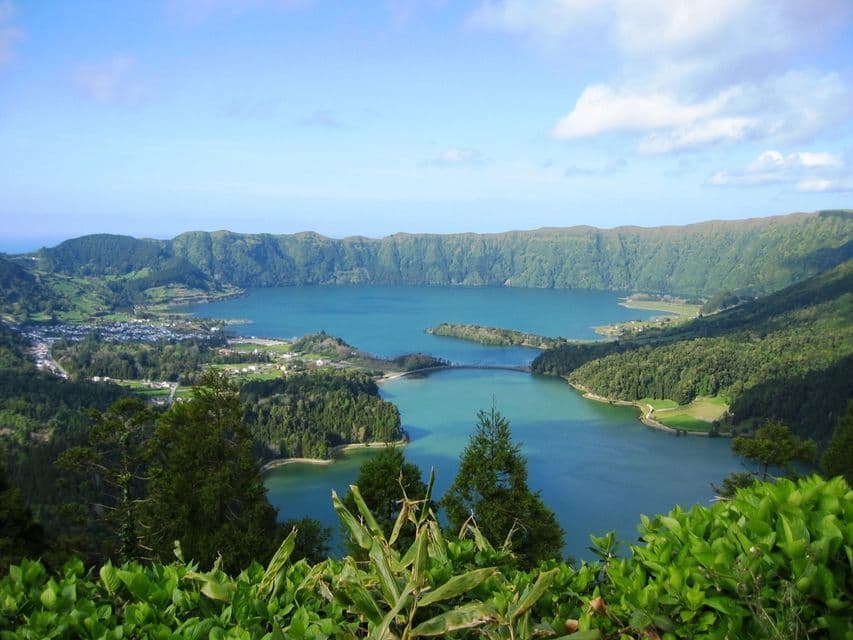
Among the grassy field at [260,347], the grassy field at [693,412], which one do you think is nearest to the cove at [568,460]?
the grassy field at [693,412]

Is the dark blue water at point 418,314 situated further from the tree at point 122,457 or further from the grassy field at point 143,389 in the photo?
the tree at point 122,457

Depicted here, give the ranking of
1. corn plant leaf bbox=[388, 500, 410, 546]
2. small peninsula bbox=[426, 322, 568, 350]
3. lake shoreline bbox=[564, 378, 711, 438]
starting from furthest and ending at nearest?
small peninsula bbox=[426, 322, 568, 350]
lake shoreline bbox=[564, 378, 711, 438]
corn plant leaf bbox=[388, 500, 410, 546]

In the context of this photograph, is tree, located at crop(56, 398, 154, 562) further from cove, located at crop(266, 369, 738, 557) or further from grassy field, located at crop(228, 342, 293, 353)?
grassy field, located at crop(228, 342, 293, 353)

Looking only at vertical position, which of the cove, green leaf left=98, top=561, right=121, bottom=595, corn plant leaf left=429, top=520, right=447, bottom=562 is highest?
corn plant leaf left=429, top=520, right=447, bottom=562

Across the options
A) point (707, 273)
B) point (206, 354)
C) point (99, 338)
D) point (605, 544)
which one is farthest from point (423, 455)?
point (707, 273)

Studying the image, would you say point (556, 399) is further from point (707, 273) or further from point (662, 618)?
point (707, 273)

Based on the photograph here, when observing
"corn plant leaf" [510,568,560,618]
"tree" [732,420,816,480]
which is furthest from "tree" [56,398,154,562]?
"tree" [732,420,816,480]

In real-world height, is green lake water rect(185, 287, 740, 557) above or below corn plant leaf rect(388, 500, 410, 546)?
below
